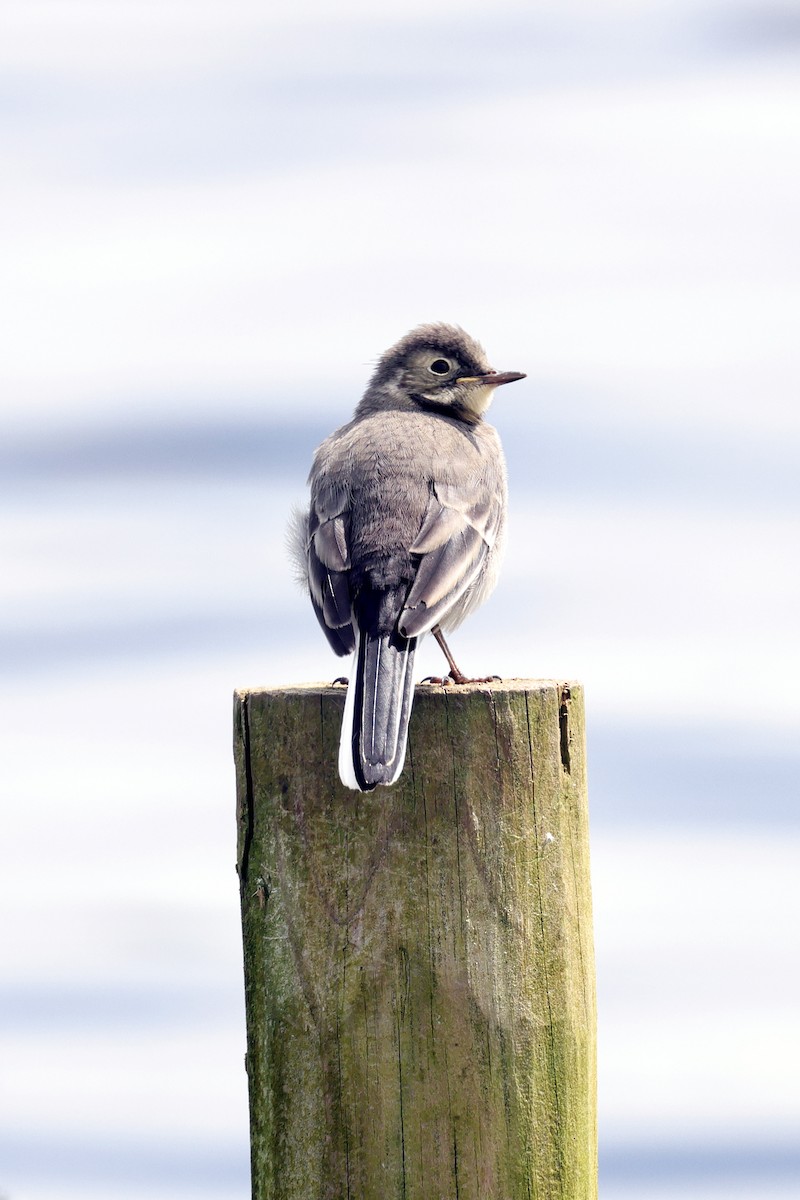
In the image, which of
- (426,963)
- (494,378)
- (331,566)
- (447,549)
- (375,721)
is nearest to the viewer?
(426,963)

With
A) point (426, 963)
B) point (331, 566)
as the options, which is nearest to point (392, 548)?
point (331, 566)

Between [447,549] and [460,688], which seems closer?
[460,688]

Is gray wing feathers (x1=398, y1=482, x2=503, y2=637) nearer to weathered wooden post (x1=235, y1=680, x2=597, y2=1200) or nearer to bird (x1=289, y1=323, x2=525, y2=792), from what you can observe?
bird (x1=289, y1=323, x2=525, y2=792)

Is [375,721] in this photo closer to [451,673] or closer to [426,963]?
[426,963]

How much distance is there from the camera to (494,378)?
24.6 ft

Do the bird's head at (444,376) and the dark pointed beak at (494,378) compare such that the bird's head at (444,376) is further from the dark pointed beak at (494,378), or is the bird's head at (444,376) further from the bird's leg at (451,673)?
the bird's leg at (451,673)

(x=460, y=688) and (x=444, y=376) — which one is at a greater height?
(x=444, y=376)

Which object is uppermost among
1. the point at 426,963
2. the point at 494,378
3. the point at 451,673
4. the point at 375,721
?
the point at 494,378

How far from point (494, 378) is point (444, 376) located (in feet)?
0.92

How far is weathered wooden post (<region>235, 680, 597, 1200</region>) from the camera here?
151 inches

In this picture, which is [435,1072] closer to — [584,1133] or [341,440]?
[584,1133]

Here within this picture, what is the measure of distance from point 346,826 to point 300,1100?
74 cm

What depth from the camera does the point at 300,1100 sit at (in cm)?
394

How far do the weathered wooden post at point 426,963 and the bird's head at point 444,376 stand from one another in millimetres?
3620
